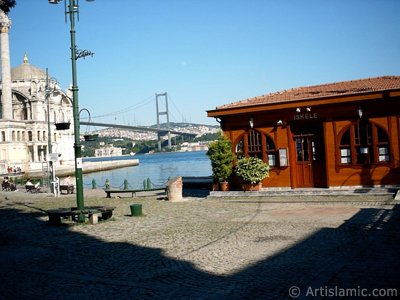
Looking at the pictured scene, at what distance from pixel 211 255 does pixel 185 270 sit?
0.92 meters

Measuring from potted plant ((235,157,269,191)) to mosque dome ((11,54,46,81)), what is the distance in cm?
8102

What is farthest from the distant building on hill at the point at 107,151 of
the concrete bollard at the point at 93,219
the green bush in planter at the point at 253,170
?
the concrete bollard at the point at 93,219

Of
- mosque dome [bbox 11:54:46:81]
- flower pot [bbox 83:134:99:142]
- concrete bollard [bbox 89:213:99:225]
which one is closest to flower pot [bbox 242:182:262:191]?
flower pot [bbox 83:134:99:142]

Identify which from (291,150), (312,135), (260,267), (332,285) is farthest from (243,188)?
(332,285)

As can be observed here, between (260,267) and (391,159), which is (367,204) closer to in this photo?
(391,159)

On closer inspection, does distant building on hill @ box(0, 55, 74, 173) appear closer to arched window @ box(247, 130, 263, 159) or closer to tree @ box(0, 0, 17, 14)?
Answer: arched window @ box(247, 130, 263, 159)

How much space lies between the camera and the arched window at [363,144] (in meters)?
14.2

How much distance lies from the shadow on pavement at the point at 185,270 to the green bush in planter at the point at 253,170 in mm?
6533

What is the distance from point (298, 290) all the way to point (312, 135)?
1106 cm

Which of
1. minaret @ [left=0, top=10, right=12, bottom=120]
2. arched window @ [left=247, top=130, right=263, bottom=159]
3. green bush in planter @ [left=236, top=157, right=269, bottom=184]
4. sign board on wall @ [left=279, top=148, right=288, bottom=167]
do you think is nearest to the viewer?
green bush in planter @ [left=236, top=157, right=269, bottom=184]

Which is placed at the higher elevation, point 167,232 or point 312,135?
point 312,135

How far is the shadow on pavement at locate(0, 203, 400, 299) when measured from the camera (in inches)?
216

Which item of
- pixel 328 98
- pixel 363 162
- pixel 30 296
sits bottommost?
pixel 30 296

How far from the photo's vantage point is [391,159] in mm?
14000
